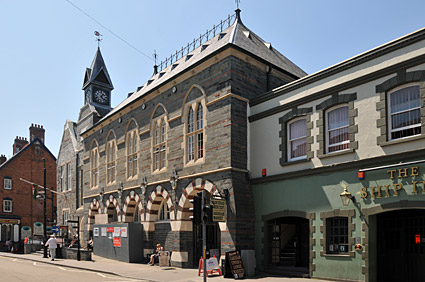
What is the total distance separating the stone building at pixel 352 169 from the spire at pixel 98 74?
2637 cm

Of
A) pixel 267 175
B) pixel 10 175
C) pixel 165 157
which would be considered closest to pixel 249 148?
pixel 267 175

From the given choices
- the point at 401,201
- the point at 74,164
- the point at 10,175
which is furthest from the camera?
→ the point at 10,175

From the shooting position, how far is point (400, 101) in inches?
514

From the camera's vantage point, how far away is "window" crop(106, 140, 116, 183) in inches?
1097

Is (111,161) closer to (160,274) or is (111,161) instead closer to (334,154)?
(160,274)

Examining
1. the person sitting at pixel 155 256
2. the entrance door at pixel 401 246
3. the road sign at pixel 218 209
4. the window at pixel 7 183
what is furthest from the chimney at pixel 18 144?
the entrance door at pixel 401 246

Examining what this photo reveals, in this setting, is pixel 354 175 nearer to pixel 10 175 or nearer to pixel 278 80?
pixel 278 80

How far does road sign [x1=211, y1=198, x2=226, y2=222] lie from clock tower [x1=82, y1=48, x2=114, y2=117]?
24453 millimetres

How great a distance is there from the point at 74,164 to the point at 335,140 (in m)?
28.3

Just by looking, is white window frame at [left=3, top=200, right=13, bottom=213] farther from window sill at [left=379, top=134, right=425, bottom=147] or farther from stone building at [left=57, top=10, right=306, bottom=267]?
window sill at [left=379, top=134, right=425, bottom=147]

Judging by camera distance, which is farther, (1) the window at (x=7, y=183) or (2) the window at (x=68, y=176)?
(1) the window at (x=7, y=183)

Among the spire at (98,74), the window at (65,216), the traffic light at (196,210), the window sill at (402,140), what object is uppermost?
the spire at (98,74)

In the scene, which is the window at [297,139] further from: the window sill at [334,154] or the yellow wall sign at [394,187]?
the yellow wall sign at [394,187]

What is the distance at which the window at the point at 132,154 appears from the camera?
2517 cm
